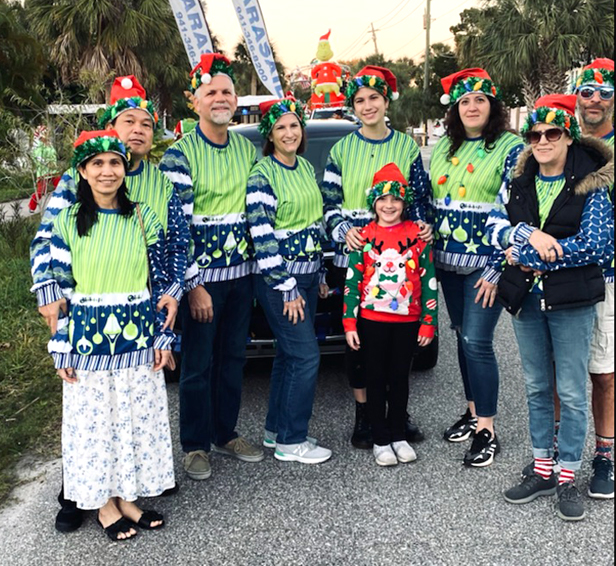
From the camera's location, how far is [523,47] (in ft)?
86.1

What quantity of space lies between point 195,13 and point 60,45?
15625mm

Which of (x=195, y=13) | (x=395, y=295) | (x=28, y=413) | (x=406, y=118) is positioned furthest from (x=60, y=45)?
(x=406, y=118)

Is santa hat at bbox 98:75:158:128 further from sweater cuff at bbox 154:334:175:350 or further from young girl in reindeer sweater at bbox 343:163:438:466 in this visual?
young girl in reindeer sweater at bbox 343:163:438:466

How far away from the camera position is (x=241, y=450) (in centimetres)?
406

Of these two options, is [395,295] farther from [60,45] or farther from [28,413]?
[60,45]

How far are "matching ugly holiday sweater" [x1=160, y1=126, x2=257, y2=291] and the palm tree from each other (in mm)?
24642

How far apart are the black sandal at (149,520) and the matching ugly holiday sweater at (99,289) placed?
2.47 ft

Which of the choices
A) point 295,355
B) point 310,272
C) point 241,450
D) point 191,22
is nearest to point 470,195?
point 310,272

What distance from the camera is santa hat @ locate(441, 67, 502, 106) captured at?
373 cm

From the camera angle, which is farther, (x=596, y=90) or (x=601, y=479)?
(x=596, y=90)

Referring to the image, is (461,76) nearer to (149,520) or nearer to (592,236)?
(592,236)

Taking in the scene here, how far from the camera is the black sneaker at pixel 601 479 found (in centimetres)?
342

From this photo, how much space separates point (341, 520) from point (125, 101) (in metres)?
2.27

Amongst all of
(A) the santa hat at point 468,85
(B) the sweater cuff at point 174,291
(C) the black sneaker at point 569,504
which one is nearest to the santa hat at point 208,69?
(B) the sweater cuff at point 174,291
